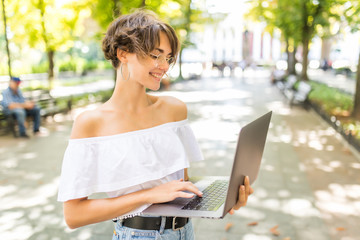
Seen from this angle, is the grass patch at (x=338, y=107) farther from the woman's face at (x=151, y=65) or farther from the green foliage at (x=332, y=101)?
the woman's face at (x=151, y=65)

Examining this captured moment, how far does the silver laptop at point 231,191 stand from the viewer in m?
1.38

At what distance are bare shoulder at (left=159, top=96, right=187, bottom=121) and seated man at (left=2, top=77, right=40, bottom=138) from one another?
8226 millimetres

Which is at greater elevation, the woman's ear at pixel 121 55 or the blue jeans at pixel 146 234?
the woman's ear at pixel 121 55

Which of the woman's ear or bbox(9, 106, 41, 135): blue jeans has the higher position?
the woman's ear

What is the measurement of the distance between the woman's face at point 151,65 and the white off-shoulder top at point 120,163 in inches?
9.4

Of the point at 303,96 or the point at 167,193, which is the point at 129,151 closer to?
the point at 167,193

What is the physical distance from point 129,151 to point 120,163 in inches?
2.6

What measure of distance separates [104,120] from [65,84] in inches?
808

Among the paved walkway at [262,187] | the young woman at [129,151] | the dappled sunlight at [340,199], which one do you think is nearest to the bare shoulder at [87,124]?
the young woman at [129,151]

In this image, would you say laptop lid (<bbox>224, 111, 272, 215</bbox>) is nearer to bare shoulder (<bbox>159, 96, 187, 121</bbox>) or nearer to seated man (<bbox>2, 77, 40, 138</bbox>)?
bare shoulder (<bbox>159, 96, 187, 121</bbox>)

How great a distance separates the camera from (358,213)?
15.5 feet

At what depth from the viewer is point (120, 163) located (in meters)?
1.57

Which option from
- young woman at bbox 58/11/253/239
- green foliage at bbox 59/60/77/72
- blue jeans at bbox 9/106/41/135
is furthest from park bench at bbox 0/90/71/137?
green foliage at bbox 59/60/77/72

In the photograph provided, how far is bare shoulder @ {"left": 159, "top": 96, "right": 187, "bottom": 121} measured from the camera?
6.15ft
